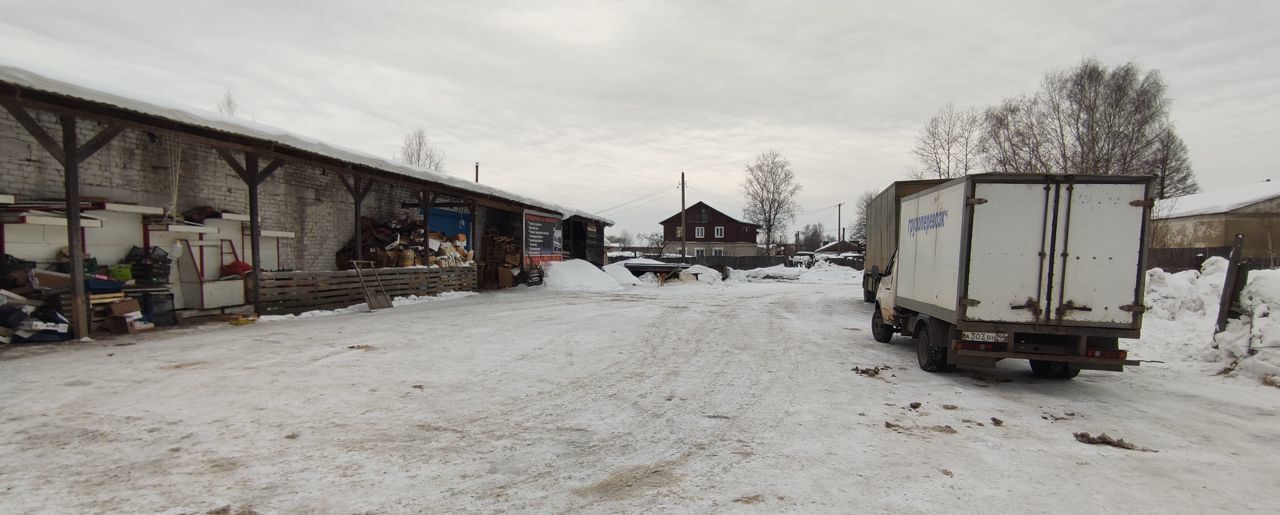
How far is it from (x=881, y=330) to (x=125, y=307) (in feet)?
41.9

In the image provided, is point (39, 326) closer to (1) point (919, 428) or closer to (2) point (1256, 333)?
(1) point (919, 428)

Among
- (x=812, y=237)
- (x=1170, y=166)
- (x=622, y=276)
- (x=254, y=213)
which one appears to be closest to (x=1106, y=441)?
(x=254, y=213)

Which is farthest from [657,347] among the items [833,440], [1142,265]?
[1142,265]

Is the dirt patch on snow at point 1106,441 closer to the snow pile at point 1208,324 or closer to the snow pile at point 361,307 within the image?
the snow pile at point 1208,324

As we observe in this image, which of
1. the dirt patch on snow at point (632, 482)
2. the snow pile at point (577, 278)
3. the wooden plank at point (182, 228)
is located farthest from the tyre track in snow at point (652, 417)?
the snow pile at point (577, 278)

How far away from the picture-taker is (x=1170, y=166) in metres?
37.3

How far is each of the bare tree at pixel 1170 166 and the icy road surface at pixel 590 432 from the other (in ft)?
95.4

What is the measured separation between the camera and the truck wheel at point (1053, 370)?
24.8ft

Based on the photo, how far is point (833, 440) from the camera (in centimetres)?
479

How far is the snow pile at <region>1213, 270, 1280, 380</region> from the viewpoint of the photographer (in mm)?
7363

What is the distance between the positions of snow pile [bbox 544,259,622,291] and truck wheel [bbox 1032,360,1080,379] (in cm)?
1743

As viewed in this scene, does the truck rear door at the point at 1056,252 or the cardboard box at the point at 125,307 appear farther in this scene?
the cardboard box at the point at 125,307

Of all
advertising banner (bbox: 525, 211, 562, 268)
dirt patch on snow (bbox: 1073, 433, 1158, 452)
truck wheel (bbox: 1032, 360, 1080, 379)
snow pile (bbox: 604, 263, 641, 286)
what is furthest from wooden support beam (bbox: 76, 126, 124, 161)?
snow pile (bbox: 604, 263, 641, 286)

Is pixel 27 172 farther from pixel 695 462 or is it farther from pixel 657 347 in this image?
pixel 695 462
